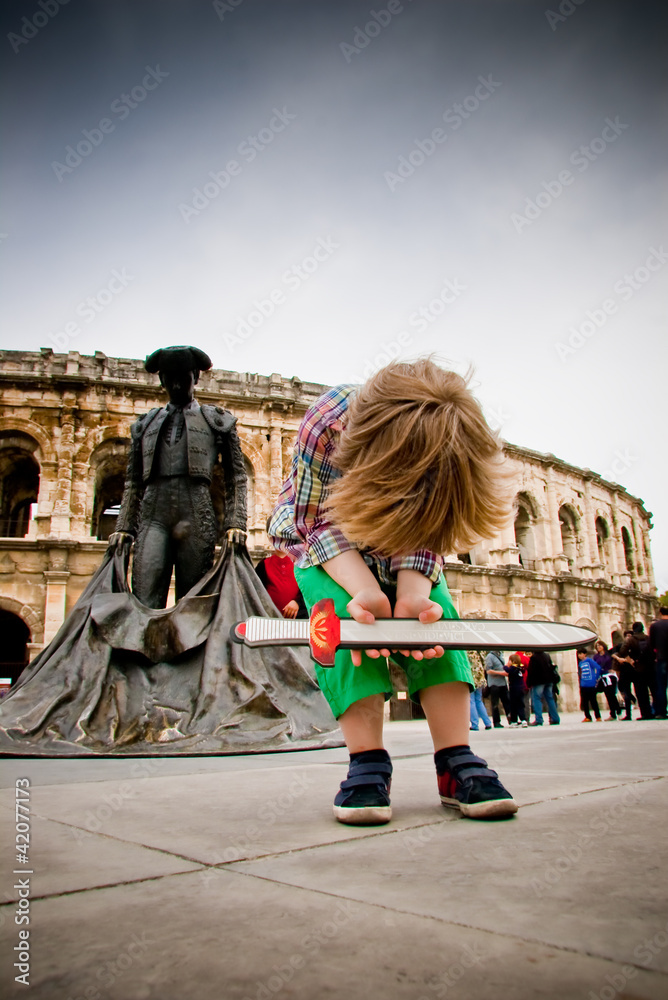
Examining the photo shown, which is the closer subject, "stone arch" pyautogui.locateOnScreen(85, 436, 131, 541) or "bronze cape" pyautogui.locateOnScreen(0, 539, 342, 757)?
"bronze cape" pyautogui.locateOnScreen(0, 539, 342, 757)

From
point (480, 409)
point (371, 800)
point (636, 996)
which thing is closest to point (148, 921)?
point (636, 996)

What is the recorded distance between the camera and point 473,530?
5.71ft

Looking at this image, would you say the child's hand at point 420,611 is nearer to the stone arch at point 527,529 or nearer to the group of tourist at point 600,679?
the group of tourist at point 600,679

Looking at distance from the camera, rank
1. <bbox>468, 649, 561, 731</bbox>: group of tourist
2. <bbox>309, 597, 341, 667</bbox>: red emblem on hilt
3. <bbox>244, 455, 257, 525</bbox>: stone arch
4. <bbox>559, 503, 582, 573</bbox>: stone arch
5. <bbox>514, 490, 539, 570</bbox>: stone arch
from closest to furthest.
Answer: <bbox>309, 597, 341, 667</bbox>: red emblem on hilt, <bbox>468, 649, 561, 731</bbox>: group of tourist, <bbox>244, 455, 257, 525</bbox>: stone arch, <bbox>514, 490, 539, 570</bbox>: stone arch, <bbox>559, 503, 582, 573</bbox>: stone arch

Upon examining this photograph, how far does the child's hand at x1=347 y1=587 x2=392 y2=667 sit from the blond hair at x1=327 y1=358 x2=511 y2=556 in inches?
4.9

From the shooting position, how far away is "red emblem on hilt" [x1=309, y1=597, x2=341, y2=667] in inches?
A: 58.5

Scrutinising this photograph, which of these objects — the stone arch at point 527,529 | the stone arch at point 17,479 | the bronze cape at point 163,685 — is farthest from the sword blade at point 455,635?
the stone arch at point 527,529

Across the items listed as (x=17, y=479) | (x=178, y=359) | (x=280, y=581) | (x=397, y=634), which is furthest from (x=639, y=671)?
(x=17, y=479)

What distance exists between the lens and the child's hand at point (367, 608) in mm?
1521

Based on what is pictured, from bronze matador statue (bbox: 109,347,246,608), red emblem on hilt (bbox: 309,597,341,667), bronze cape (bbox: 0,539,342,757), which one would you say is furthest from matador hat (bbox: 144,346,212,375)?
red emblem on hilt (bbox: 309,597,341,667)

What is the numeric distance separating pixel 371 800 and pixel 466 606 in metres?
18.4

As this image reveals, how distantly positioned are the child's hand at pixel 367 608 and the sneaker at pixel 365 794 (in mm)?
264

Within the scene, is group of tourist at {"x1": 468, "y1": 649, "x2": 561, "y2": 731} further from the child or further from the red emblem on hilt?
the red emblem on hilt

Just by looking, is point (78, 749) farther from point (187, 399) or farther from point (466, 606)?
point (466, 606)
